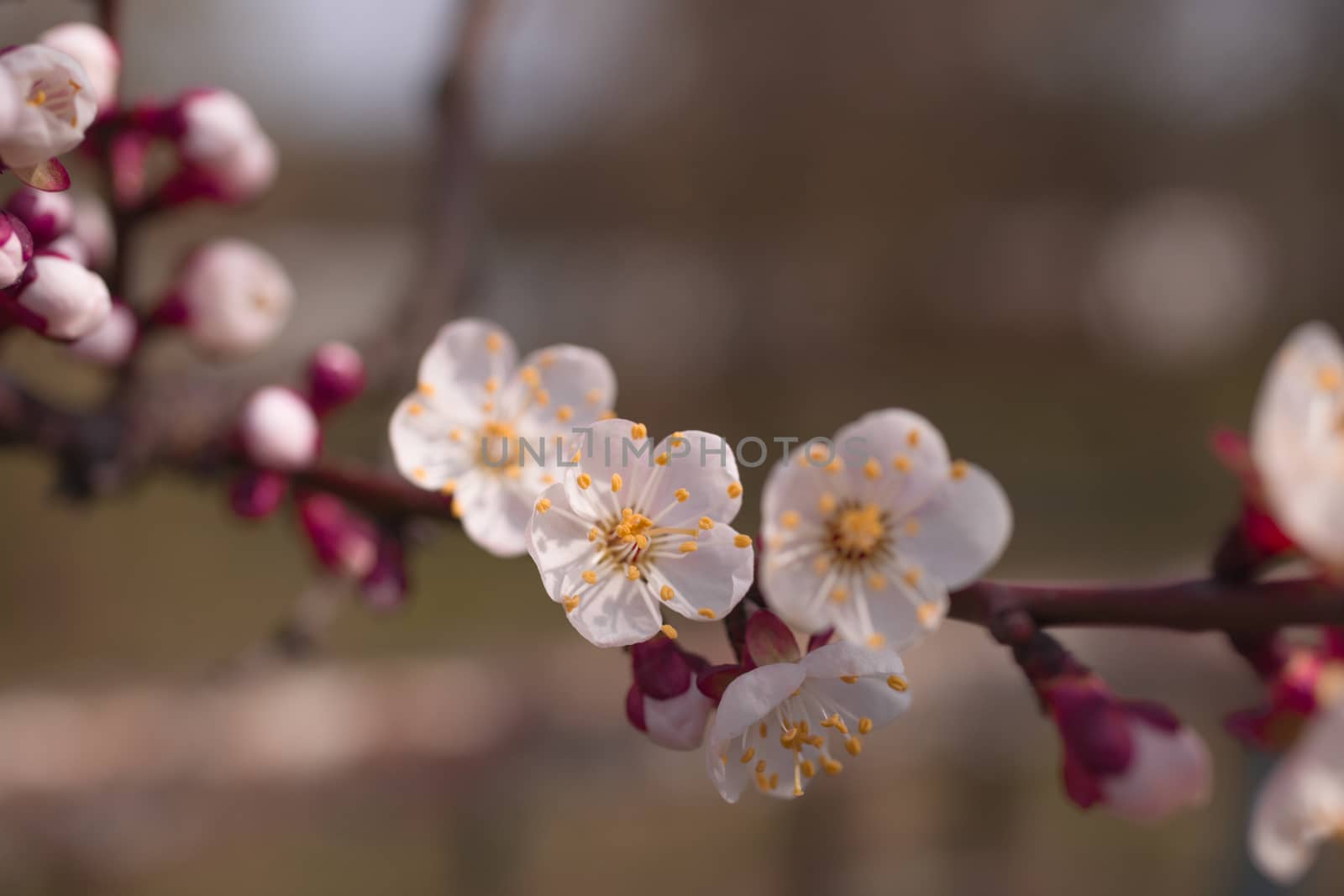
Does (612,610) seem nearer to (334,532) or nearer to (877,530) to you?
(877,530)

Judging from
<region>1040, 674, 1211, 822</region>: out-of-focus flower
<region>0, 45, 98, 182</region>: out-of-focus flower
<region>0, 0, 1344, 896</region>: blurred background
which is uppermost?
<region>0, 45, 98, 182</region>: out-of-focus flower

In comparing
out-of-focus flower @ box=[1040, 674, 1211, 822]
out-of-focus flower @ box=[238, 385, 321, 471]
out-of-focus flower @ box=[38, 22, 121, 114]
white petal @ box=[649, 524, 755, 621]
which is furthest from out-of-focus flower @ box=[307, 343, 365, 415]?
out-of-focus flower @ box=[1040, 674, 1211, 822]

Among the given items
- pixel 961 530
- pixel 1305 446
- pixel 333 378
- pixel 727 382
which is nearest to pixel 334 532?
pixel 333 378

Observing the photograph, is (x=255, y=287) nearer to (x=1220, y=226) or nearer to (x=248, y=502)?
(x=248, y=502)

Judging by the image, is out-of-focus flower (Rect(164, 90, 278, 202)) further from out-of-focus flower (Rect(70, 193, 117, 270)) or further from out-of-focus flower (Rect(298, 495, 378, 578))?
out-of-focus flower (Rect(298, 495, 378, 578))

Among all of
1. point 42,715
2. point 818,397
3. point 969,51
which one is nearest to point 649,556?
point 42,715

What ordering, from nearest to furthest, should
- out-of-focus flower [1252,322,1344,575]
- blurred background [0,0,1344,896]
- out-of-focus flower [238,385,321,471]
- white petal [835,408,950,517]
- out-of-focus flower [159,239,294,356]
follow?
out-of-focus flower [1252,322,1344,575]
white petal [835,408,950,517]
out-of-focus flower [238,385,321,471]
out-of-focus flower [159,239,294,356]
blurred background [0,0,1344,896]
